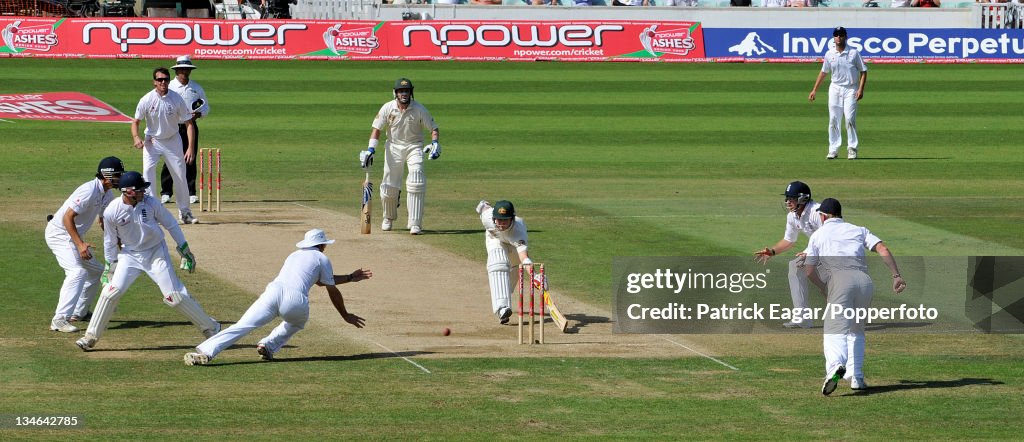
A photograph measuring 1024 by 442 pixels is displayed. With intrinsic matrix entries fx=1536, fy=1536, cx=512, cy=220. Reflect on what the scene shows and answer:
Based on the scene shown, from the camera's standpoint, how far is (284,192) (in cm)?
2373

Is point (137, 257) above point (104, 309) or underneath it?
above

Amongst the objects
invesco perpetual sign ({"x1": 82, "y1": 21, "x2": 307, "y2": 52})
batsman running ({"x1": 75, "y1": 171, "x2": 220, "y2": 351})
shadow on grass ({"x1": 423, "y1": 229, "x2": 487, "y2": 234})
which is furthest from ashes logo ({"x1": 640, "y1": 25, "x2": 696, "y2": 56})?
batsman running ({"x1": 75, "y1": 171, "x2": 220, "y2": 351})

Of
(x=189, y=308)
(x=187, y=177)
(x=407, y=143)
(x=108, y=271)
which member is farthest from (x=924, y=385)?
(x=187, y=177)

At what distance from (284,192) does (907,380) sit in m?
13.4

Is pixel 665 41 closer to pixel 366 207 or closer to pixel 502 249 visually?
pixel 366 207

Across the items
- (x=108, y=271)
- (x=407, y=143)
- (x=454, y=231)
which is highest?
(x=407, y=143)

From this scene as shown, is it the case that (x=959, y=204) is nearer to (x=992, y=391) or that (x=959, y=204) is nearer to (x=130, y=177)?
(x=992, y=391)

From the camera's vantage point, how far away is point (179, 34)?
38375mm

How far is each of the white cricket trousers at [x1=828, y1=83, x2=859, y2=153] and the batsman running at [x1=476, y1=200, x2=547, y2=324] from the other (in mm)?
13182

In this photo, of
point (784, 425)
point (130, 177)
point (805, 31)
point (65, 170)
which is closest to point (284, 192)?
point (65, 170)

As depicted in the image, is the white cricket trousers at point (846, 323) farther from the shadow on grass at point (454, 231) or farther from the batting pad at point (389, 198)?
the batting pad at point (389, 198)

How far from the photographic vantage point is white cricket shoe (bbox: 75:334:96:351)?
12887 mm

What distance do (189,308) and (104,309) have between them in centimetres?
70

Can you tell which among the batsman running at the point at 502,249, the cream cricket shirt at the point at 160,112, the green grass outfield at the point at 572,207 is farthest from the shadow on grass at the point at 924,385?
the cream cricket shirt at the point at 160,112
